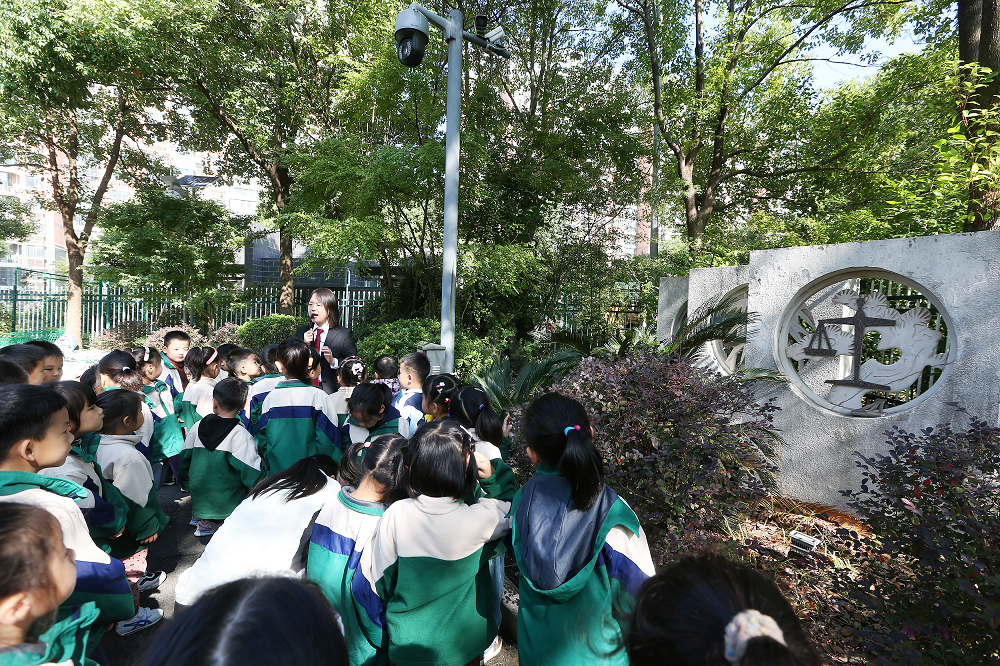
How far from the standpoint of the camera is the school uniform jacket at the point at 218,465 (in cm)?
363

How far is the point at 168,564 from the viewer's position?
3758 millimetres

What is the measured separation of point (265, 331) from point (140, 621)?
9.68m

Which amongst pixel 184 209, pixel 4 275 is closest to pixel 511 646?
pixel 184 209

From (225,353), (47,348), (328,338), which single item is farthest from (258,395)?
(225,353)

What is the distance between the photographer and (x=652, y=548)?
3.01 m

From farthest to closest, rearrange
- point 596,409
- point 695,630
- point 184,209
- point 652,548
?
point 184,209, point 596,409, point 652,548, point 695,630

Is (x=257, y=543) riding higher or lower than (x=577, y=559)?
lower

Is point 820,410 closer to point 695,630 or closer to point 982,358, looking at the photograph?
point 982,358

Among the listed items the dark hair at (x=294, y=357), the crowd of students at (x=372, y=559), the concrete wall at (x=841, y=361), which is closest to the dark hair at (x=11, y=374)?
the crowd of students at (x=372, y=559)

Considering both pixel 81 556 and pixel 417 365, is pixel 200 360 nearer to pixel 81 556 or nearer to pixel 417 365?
pixel 417 365

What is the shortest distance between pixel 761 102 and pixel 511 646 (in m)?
10.4

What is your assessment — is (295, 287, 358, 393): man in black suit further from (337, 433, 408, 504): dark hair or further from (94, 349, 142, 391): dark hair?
(337, 433, 408, 504): dark hair

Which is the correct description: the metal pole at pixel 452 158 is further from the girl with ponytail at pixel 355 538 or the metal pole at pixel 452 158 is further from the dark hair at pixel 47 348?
the girl with ponytail at pixel 355 538

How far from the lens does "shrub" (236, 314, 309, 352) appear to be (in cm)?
1190
